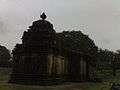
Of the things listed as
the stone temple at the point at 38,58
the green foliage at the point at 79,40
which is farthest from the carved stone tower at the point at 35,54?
the green foliage at the point at 79,40

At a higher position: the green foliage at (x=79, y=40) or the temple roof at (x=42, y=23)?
the green foliage at (x=79, y=40)

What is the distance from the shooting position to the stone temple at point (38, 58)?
946 inches

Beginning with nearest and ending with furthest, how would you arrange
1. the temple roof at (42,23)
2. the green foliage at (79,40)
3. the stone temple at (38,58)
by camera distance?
the stone temple at (38,58) → the temple roof at (42,23) → the green foliage at (79,40)

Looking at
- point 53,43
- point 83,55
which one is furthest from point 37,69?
point 83,55

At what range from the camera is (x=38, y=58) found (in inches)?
967

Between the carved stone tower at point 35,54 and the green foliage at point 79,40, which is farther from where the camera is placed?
the green foliage at point 79,40

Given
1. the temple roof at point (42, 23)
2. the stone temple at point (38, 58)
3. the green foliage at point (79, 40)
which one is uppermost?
the green foliage at point (79, 40)

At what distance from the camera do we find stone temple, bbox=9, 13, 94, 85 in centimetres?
2403

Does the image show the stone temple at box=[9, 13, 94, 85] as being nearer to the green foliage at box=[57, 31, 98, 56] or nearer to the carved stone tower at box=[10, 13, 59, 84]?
the carved stone tower at box=[10, 13, 59, 84]

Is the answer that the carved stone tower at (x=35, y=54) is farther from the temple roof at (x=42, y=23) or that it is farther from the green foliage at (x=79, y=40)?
the green foliage at (x=79, y=40)

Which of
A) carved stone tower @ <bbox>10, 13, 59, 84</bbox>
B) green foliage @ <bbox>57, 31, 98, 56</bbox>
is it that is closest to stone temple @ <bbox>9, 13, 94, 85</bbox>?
carved stone tower @ <bbox>10, 13, 59, 84</bbox>

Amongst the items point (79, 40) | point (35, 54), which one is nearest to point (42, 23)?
point (35, 54)

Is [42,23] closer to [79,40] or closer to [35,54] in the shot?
[35,54]

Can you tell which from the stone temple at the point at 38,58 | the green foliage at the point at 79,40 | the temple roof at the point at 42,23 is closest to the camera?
the stone temple at the point at 38,58
